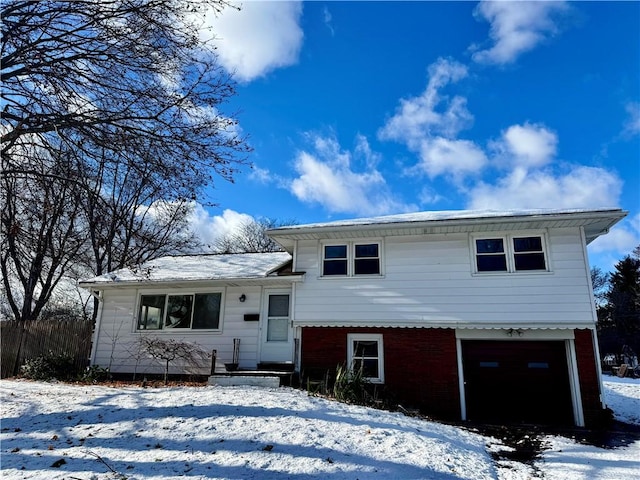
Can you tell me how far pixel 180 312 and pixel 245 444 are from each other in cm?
864

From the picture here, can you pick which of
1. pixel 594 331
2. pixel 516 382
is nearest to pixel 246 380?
pixel 516 382

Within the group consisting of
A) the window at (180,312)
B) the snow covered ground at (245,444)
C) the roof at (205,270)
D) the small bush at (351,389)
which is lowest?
the snow covered ground at (245,444)

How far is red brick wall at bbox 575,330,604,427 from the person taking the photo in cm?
1041

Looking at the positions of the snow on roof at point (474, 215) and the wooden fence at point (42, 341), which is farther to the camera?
the wooden fence at point (42, 341)

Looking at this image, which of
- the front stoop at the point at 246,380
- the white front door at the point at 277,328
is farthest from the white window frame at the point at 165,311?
the front stoop at the point at 246,380

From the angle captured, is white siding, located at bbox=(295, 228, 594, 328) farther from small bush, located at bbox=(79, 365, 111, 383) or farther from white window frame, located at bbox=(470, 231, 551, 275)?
small bush, located at bbox=(79, 365, 111, 383)

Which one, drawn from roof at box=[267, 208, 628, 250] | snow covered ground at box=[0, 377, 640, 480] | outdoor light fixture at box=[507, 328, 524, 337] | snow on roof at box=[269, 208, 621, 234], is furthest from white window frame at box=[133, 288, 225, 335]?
outdoor light fixture at box=[507, 328, 524, 337]

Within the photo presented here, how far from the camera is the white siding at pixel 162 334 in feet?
42.6

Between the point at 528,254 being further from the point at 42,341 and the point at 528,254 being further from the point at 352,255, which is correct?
the point at 42,341

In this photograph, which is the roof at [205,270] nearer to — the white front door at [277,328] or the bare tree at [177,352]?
the white front door at [277,328]

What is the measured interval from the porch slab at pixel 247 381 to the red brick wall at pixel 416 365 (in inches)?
50.6

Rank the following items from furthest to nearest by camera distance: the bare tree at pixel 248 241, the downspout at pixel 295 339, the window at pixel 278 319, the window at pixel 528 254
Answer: the bare tree at pixel 248 241 → the window at pixel 278 319 → the downspout at pixel 295 339 → the window at pixel 528 254

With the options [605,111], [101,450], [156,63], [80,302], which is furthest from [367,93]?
[80,302]

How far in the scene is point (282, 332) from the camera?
42.2ft
